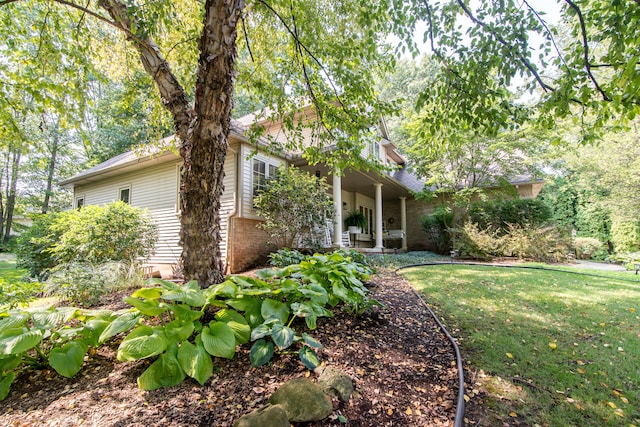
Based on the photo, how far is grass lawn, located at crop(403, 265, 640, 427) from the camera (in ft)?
6.40

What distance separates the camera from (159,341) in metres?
1.87

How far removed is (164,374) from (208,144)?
2176 mm

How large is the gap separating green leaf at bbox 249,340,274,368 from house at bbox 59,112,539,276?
314 centimetres

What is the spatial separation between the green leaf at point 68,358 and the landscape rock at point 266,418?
4.15 feet

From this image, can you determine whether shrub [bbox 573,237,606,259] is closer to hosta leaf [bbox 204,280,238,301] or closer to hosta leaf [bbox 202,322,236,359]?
hosta leaf [bbox 204,280,238,301]

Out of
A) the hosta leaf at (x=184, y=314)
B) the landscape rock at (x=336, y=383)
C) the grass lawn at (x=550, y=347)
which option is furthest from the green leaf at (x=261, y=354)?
the grass lawn at (x=550, y=347)

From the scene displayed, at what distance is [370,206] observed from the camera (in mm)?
15172

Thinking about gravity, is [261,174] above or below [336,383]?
above

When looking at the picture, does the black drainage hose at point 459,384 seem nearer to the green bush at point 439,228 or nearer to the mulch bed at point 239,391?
the mulch bed at point 239,391

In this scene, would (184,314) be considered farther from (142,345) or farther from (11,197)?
(11,197)

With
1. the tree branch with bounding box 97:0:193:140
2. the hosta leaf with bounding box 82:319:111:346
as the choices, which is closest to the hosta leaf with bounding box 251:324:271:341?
the hosta leaf with bounding box 82:319:111:346

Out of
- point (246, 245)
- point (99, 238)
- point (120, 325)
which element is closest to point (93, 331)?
point (120, 325)

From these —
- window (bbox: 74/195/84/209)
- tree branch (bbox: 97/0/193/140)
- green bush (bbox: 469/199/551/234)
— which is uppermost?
tree branch (bbox: 97/0/193/140)

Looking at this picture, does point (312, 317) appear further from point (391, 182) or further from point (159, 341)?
point (391, 182)
